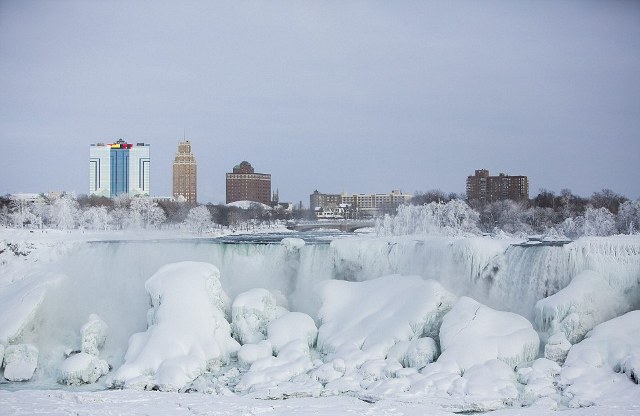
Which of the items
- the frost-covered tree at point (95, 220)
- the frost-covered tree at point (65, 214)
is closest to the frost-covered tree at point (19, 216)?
the frost-covered tree at point (65, 214)

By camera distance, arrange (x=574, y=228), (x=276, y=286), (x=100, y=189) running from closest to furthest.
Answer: (x=276, y=286) → (x=574, y=228) → (x=100, y=189)

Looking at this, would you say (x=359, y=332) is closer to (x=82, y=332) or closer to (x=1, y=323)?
(x=82, y=332)

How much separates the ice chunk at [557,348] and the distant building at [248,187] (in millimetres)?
107302

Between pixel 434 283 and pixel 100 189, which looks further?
pixel 100 189

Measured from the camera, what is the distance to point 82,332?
69.2 ft

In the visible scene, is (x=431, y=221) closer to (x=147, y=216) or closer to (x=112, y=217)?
(x=147, y=216)

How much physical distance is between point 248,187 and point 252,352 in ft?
358

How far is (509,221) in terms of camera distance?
55906 millimetres

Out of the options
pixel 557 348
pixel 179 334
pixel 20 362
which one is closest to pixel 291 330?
pixel 179 334

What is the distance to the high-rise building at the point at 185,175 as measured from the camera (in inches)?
6147

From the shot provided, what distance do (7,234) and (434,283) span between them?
2244 centimetres

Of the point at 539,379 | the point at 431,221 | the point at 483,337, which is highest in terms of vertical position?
the point at 431,221

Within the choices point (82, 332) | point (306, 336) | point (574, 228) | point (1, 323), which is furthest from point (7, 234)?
point (574, 228)

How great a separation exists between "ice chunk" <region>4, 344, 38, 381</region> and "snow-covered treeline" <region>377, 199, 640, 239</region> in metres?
31.7
